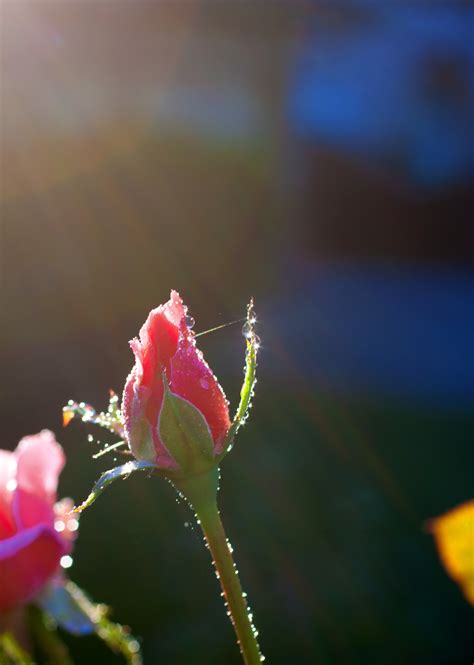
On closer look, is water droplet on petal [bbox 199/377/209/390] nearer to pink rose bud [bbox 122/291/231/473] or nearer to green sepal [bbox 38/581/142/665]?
pink rose bud [bbox 122/291/231/473]

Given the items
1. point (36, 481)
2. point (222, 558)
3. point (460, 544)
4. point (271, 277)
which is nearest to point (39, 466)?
point (36, 481)

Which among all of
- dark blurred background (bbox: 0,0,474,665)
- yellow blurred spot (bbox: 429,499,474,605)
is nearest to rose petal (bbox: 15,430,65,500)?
yellow blurred spot (bbox: 429,499,474,605)

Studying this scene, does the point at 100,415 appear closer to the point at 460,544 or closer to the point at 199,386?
the point at 199,386

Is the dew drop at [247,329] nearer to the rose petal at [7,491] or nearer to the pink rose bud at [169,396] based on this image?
the pink rose bud at [169,396]

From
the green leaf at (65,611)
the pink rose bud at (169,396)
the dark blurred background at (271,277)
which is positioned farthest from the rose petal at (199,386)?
the dark blurred background at (271,277)

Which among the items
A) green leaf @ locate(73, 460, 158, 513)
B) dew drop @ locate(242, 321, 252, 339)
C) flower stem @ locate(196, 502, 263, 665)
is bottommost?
flower stem @ locate(196, 502, 263, 665)

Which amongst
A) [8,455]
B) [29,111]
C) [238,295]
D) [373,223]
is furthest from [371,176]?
[8,455]
